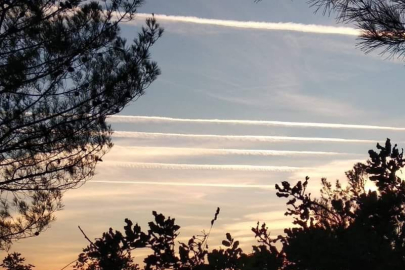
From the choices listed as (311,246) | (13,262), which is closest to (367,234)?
(311,246)

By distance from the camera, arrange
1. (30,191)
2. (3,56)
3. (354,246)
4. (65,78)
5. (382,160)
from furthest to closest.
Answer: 1. (30,191)
2. (65,78)
3. (3,56)
4. (382,160)
5. (354,246)

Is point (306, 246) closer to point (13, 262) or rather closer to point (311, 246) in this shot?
point (311, 246)

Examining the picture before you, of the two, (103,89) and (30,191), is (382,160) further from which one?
(30,191)

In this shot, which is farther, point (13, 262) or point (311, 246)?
point (13, 262)

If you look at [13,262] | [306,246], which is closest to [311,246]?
[306,246]

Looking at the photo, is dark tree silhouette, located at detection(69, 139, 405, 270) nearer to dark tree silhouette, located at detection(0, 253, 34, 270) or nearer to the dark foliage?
A: the dark foliage

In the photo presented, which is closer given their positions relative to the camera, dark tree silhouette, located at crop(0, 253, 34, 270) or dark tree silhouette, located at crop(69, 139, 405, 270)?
dark tree silhouette, located at crop(69, 139, 405, 270)

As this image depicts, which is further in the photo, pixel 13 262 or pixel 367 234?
pixel 13 262

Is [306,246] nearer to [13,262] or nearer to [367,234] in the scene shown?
[367,234]

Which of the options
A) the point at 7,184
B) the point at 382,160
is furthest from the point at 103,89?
the point at 382,160

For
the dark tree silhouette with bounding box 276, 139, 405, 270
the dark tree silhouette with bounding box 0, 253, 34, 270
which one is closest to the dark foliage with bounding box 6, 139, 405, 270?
the dark tree silhouette with bounding box 276, 139, 405, 270

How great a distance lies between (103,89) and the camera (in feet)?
40.3

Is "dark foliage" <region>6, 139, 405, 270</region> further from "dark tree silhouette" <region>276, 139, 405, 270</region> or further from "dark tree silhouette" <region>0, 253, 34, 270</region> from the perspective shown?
"dark tree silhouette" <region>0, 253, 34, 270</region>

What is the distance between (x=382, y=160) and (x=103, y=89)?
9.43 meters
